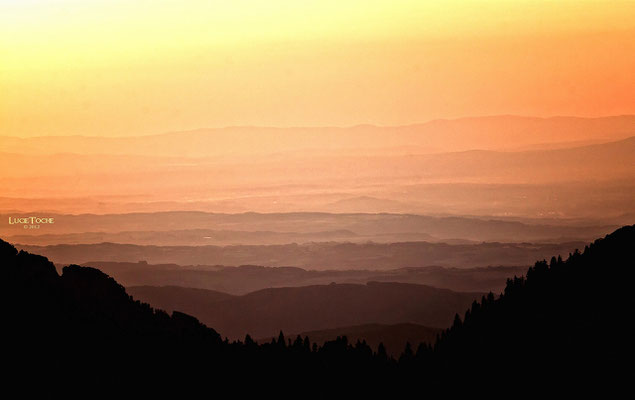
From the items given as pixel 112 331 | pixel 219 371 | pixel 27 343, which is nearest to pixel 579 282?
pixel 219 371

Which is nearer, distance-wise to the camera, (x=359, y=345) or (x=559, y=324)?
(x=559, y=324)

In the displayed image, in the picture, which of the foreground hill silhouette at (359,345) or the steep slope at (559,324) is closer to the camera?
the foreground hill silhouette at (359,345)

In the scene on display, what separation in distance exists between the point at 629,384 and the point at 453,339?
3170 cm

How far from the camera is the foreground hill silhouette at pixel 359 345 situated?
98.4 meters

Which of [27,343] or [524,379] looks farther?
[524,379]

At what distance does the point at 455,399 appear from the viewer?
109 meters

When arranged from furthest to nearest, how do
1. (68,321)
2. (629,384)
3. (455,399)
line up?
1. (455,399)
2. (68,321)
3. (629,384)

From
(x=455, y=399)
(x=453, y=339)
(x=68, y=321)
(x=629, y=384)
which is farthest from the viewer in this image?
(x=453, y=339)

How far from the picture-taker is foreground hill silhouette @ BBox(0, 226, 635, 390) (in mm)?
98375

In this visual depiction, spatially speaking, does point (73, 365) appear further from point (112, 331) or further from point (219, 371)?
point (219, 371)

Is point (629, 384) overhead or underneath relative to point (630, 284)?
underneath

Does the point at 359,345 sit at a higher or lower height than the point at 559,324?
lower

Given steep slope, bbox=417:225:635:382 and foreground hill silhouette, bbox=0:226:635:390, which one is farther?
steep slope, bbox=417:225:635:382

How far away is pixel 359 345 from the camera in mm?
122688
